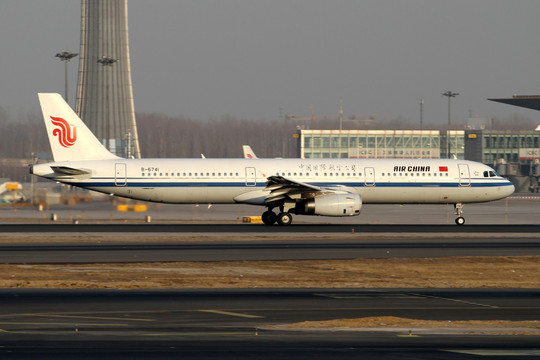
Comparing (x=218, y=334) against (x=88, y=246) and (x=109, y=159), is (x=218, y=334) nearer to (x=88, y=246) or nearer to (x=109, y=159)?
(x=88, y=246)

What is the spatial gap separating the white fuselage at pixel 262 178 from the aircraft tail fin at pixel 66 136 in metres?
1.01

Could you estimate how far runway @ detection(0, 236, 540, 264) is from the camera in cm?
3466

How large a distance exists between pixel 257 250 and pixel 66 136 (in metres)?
21.5

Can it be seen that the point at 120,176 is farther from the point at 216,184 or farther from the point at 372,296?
the point at 372,296

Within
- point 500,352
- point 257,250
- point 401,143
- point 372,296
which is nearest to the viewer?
point 500,352

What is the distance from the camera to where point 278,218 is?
53938 mm

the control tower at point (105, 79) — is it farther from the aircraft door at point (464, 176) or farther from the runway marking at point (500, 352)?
the runway marking at point (500, 352)

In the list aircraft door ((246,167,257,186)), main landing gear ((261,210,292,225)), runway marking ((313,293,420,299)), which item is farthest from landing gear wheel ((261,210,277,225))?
runway marking ((313,293,420,299))

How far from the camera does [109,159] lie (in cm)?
5438

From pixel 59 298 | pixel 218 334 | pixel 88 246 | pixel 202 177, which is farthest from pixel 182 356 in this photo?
pixel 202 177

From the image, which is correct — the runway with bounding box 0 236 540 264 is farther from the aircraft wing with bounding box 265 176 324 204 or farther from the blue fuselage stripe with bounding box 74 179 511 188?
the blue fuselage stripe with bounding box 74 179 511 188

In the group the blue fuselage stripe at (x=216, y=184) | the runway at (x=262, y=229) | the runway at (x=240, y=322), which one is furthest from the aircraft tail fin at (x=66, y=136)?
the runway at (x=240, y=322)

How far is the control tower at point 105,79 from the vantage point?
163750mm

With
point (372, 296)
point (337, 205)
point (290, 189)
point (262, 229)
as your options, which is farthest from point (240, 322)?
point (290, 189)
